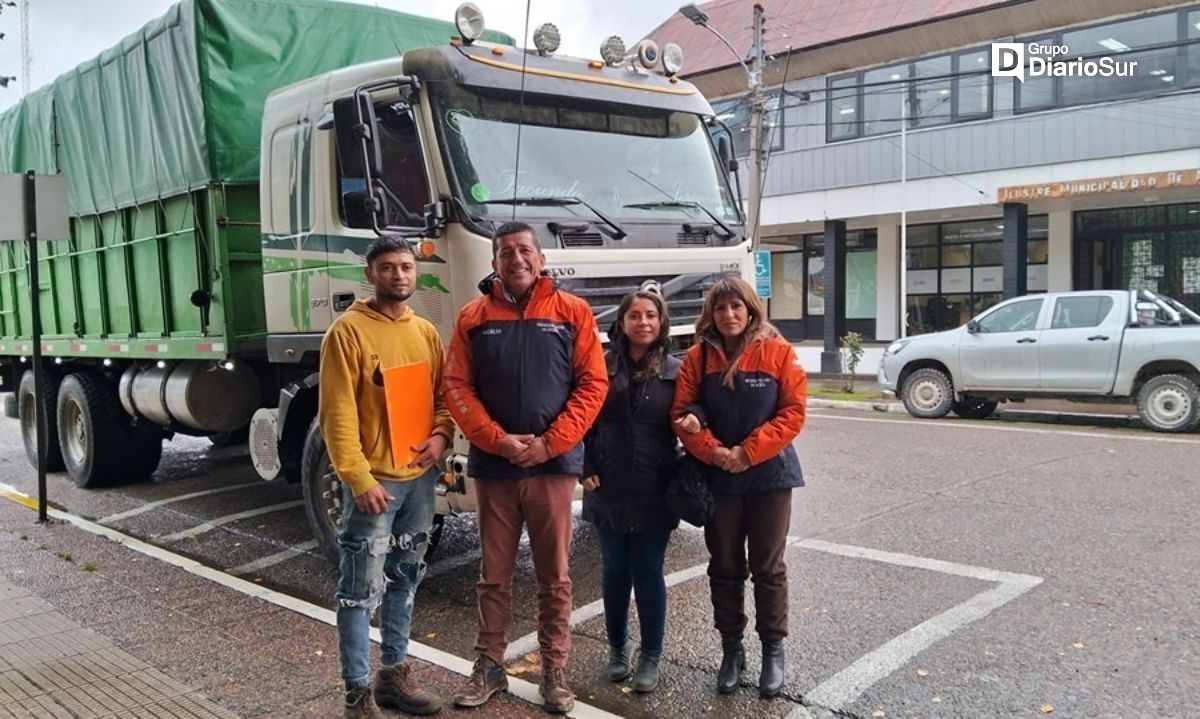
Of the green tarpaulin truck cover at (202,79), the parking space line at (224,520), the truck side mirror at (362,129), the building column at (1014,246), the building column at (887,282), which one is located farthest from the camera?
the building column at (887,282)

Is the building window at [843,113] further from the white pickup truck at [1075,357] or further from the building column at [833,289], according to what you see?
the white pickup truck at [1075,357]

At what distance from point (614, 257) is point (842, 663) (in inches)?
91.9

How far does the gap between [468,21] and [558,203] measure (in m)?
1.11

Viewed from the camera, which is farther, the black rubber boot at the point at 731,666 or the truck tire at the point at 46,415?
the truck tire at the point at 46,415

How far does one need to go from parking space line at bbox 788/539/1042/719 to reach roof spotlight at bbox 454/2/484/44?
146 inches

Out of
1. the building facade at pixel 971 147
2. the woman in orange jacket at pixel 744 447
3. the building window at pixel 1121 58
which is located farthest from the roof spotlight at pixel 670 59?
the building window at pixel 1121 58

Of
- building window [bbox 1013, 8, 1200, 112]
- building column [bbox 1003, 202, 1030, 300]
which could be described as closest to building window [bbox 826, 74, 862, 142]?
building window [bbox 1013, 8, 1200, 112]

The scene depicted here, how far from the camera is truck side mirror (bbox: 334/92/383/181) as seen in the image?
488 cm

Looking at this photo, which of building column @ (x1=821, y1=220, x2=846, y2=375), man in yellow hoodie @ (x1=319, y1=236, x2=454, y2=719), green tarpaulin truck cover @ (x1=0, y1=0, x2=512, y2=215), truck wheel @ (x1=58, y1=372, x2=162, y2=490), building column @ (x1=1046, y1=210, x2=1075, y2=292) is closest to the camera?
man in yellow hoodie @ (x1=319, y1=236, x2=454, y2=719)

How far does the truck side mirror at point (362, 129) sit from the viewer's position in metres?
4.88

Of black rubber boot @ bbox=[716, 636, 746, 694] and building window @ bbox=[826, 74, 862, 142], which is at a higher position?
building window @ bbox=[826, 74, 862, 142]

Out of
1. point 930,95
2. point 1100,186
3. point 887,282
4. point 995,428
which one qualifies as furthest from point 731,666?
point 887,282

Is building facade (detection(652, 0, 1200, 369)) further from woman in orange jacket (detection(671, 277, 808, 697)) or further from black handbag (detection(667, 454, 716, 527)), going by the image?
black handbag (detection(667, 454, 716, 527))

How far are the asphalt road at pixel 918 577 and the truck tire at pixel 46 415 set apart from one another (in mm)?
410
